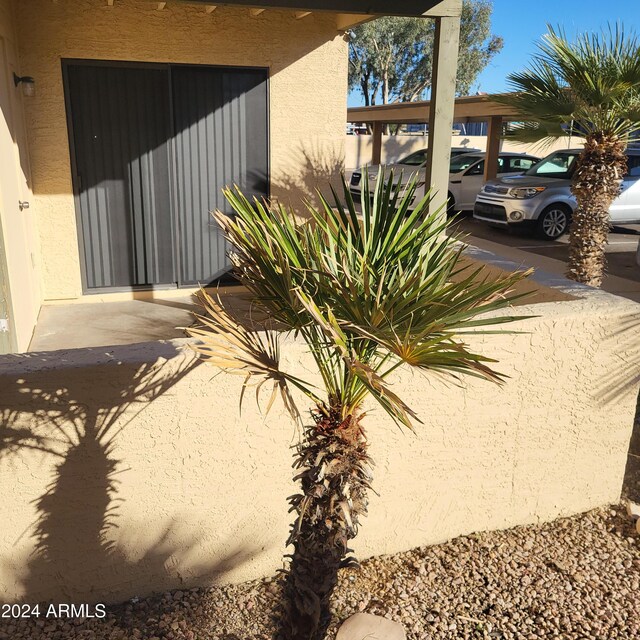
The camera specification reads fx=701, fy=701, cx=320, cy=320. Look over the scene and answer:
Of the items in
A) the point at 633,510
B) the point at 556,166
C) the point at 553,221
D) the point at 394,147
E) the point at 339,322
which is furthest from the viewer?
the point at 394,147

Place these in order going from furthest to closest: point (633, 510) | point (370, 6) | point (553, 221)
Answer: point (553, 221)
point (370, 6)
point (633, 510)

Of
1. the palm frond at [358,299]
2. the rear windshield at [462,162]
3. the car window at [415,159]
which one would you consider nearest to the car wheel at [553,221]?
the rear windshield at [462,162]

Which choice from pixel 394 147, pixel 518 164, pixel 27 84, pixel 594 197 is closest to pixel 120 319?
pixel 27 84

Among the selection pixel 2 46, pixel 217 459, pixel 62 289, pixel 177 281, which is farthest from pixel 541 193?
pixel 217 459

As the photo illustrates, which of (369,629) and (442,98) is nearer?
(369,629)

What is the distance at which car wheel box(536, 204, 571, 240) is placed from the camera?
1410 centimetres

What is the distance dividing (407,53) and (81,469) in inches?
1752

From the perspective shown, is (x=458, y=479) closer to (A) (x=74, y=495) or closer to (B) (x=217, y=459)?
(B) (x=217, y=459)

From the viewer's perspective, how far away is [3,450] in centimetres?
313

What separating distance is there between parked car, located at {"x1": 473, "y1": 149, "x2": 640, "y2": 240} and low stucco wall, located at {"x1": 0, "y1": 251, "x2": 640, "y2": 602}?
33.2ft

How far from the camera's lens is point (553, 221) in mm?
14141

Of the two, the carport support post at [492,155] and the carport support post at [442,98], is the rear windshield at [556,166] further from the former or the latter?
the carport support post at [442,98]

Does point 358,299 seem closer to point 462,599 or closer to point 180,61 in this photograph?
point 462,599

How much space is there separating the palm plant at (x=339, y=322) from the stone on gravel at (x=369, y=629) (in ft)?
1.40
